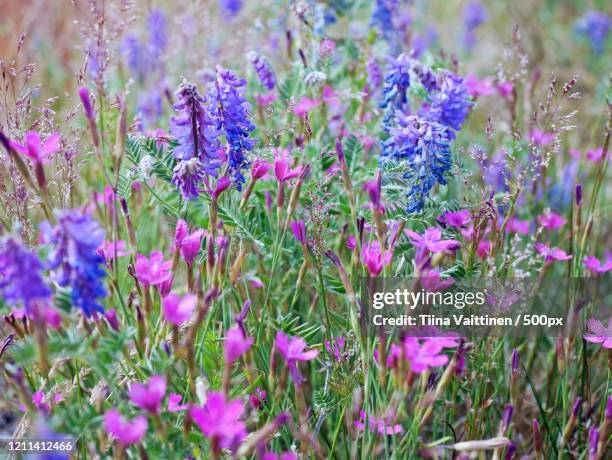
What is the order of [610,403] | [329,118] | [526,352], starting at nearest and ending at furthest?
1. [610,403]
2. [526,352]
3. [329,118]

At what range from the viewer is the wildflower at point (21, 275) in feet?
2.27

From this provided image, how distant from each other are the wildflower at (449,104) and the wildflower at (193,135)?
399 mm

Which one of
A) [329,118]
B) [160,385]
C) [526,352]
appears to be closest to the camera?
[160,385]

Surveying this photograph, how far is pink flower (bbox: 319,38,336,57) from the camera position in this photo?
1.50m

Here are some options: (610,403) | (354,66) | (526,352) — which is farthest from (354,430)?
(354,66)

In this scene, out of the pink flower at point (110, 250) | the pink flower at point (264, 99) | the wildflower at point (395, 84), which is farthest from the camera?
the pink flower at point (264, 99)

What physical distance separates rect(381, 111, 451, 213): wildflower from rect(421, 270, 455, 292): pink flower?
0.46 feet

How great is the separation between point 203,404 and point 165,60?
1650 millimetres

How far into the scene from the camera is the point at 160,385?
2.30 feet

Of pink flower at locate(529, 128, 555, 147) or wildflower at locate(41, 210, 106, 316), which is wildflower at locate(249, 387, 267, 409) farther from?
pink flower at locate(529, 128, 555, 147)

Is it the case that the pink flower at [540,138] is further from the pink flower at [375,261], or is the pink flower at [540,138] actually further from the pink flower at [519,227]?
the pink flower at [375,261]

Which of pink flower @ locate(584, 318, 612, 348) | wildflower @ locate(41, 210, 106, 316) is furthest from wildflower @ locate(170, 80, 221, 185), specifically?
pink flower @ locate(584, 318, 612, 348)

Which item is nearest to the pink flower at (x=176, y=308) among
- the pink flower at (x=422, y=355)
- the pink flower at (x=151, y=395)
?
the pink flower at (x=151, y=395)

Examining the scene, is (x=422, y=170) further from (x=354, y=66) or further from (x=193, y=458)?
(x=354, y=66)
